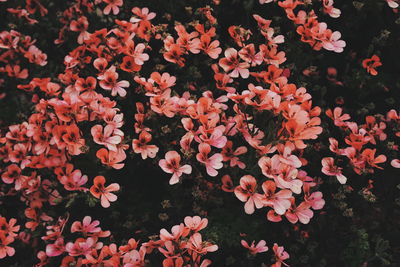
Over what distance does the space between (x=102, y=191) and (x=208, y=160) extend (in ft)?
1.78

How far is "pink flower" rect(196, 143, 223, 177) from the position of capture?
6.67 feet

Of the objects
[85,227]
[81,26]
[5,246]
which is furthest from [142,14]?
[5,246]

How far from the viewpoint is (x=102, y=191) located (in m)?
2.15

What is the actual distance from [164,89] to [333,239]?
131 cm

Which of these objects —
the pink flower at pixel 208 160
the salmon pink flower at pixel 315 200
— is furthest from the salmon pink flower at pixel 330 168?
the pink flower at pixel 208 160

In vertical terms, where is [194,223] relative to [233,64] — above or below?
below

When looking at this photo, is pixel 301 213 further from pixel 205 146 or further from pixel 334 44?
pixel 334 44

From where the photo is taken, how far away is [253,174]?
220 centimetres

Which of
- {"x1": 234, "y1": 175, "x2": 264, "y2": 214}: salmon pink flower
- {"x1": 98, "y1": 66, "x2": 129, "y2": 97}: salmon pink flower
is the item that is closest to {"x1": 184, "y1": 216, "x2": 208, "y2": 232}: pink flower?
{"x1": 234, "y1": 175, "x2": 264, "y2": 214}: salmon pink flower

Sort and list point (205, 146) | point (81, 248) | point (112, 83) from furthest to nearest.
→ point (112, 83), point (81, 248), point (205, 146)

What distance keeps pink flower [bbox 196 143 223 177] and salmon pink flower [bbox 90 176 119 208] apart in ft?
1.45

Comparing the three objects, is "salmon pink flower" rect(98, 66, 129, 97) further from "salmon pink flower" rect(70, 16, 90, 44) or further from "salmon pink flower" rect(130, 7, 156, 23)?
"salmon pink flower" rect(70, 16, 90, 44)

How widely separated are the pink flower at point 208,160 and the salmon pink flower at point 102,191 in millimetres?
443

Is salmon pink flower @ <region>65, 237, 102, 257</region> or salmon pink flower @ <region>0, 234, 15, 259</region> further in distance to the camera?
salmon pink flower @ <region>0, 234, 15, 259</region>
